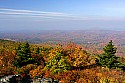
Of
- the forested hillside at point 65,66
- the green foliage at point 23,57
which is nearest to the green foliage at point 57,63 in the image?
the forested hillside at point 65,66

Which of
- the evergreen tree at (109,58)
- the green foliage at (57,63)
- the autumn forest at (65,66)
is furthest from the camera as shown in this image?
the evergreen tree at (109,58)

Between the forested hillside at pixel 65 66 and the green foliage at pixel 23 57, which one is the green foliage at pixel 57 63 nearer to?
the forested hillside at pixel 65 66

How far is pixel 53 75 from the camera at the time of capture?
128 feet

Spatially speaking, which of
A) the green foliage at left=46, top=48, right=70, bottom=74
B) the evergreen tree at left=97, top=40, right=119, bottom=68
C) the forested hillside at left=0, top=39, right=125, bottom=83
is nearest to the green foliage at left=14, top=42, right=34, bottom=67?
the forested hillside at left=0, top=39, right=125, bottom=83

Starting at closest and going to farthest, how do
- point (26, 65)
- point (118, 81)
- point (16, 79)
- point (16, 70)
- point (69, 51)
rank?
point (118, 81)
point (16, 79)
point (16, 70)
point (26, 65)
point (69, 51)

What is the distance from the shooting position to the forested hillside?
3728cm

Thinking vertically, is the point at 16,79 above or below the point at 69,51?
below

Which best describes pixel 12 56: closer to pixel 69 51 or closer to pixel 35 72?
pixel 35 72

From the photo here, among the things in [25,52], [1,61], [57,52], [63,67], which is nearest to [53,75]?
[63,67]

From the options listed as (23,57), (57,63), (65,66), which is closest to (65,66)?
Answer: (65,66)

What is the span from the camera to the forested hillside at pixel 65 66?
3728 cm

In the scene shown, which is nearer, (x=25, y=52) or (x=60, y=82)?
(x=60, y=82)

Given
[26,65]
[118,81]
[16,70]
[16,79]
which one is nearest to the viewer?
[118,81]

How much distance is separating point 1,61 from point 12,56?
248 cm
